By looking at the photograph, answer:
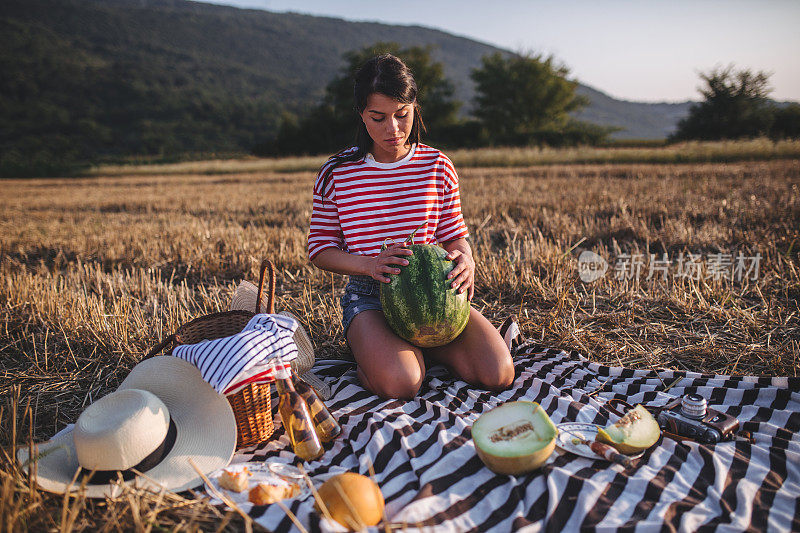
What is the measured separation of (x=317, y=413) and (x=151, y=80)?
4437 inches

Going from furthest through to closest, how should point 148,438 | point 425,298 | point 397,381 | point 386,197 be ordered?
point 386,197, point 397,381, point 425,298, point 148,438

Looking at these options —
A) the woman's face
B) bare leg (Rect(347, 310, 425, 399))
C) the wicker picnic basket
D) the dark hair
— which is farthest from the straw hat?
the dark hair

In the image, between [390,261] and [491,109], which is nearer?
[390,261]

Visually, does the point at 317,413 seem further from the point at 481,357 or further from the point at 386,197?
the point at 386,197

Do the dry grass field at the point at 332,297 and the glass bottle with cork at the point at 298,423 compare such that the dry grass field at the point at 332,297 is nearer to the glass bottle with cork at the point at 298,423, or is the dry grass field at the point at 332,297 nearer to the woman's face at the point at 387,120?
the glass bottle with cork at the point at 298,423

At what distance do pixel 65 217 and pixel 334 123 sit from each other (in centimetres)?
3492

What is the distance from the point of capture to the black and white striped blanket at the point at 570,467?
1.62m

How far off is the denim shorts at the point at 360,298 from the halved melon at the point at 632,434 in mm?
1448

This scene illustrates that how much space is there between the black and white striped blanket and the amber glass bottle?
82mm

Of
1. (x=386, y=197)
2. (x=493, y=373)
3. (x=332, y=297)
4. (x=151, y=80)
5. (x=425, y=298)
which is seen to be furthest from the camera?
(x=151, y=80)

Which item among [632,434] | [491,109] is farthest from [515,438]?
[491,109]

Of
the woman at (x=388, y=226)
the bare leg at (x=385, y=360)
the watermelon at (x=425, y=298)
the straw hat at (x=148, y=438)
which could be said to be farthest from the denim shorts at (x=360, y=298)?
the straw hat at (x=148, y=438)

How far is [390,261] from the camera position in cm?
238

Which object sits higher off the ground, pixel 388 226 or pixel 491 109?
pixel 491 109
